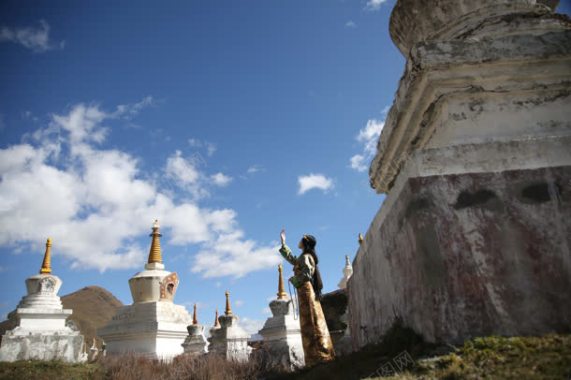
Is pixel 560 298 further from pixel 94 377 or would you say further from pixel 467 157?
pixel 94 377

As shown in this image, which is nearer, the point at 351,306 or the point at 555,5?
the point at 351,306

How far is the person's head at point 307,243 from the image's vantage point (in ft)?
18.5

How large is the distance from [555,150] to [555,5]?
2.43 meters

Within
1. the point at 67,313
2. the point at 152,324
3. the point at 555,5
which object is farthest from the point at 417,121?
the point at 152,324

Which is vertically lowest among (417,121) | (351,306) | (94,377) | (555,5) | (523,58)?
Answer: (94,377)

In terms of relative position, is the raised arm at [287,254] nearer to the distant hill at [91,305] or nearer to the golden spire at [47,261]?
the golden spire at [47,261]

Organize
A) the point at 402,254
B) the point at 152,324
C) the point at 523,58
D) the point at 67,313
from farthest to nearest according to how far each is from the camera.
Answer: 1. the point at 152,324
2. the point at 67,313
3. the point at 523,58
4. the point at 402,254

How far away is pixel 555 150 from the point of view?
207cm

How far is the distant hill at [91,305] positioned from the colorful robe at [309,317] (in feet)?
135

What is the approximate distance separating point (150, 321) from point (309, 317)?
1268 cm

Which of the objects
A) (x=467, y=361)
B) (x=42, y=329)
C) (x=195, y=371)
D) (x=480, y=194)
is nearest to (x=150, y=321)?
(x=42, y=329)

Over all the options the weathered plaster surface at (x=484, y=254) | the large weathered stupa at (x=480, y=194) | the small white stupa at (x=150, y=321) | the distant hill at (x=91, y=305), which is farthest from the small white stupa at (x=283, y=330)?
the distant hill at (x=91, y=305)

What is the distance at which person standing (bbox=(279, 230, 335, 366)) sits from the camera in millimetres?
4648

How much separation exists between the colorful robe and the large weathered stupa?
1.87 m
